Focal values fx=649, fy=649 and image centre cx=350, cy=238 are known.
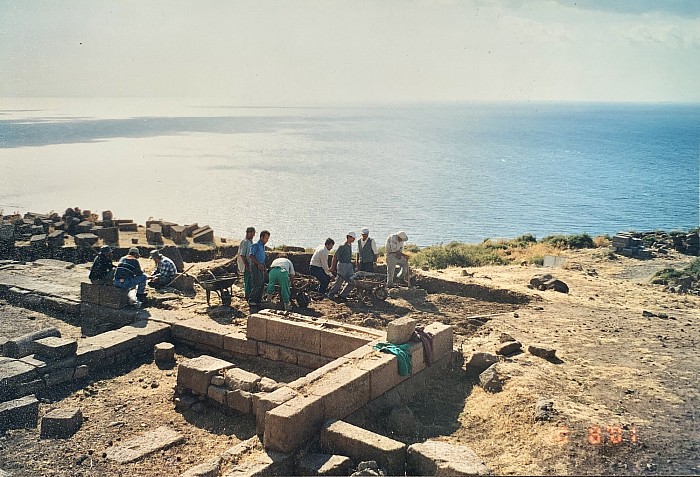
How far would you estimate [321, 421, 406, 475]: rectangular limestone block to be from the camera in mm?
7734

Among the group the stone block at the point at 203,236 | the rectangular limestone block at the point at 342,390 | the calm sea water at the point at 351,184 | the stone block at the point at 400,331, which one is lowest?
the calm sea water at the point at 351,184

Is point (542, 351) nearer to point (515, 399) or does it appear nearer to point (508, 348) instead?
point (508, 348)

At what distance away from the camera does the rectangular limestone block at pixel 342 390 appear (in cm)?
862

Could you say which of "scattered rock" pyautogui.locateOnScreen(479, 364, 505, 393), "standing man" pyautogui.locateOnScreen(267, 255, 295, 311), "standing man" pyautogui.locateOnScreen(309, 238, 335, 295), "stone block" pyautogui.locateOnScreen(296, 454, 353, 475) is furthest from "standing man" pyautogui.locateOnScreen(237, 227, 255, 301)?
"stone block" pyautogui.locateOnScreen(296, 454, 353, 475)

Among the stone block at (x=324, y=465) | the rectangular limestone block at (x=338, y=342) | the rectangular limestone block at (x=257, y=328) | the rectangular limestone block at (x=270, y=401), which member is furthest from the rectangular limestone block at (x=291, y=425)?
the rectangular limestone block at (x=257, y=328)

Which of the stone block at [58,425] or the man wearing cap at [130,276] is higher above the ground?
the man wearing cap at [130,276]

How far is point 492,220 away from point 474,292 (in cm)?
3940

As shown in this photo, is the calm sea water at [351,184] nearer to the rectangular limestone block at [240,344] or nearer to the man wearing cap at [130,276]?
the man wearing cap at [130,276]

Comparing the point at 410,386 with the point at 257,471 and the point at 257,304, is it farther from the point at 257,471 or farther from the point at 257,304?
the point at 257,304

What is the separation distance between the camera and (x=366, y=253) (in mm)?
16719

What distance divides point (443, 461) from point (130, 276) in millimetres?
9615

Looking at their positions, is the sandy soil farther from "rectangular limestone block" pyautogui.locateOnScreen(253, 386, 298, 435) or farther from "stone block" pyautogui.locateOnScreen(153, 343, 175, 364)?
"rectangular limestone block" pyautogui.locateOnScreen(253, 386, 298, 435)

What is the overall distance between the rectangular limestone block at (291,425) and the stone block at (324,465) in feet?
0.86

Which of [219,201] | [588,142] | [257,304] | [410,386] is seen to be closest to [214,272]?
[257,304]
